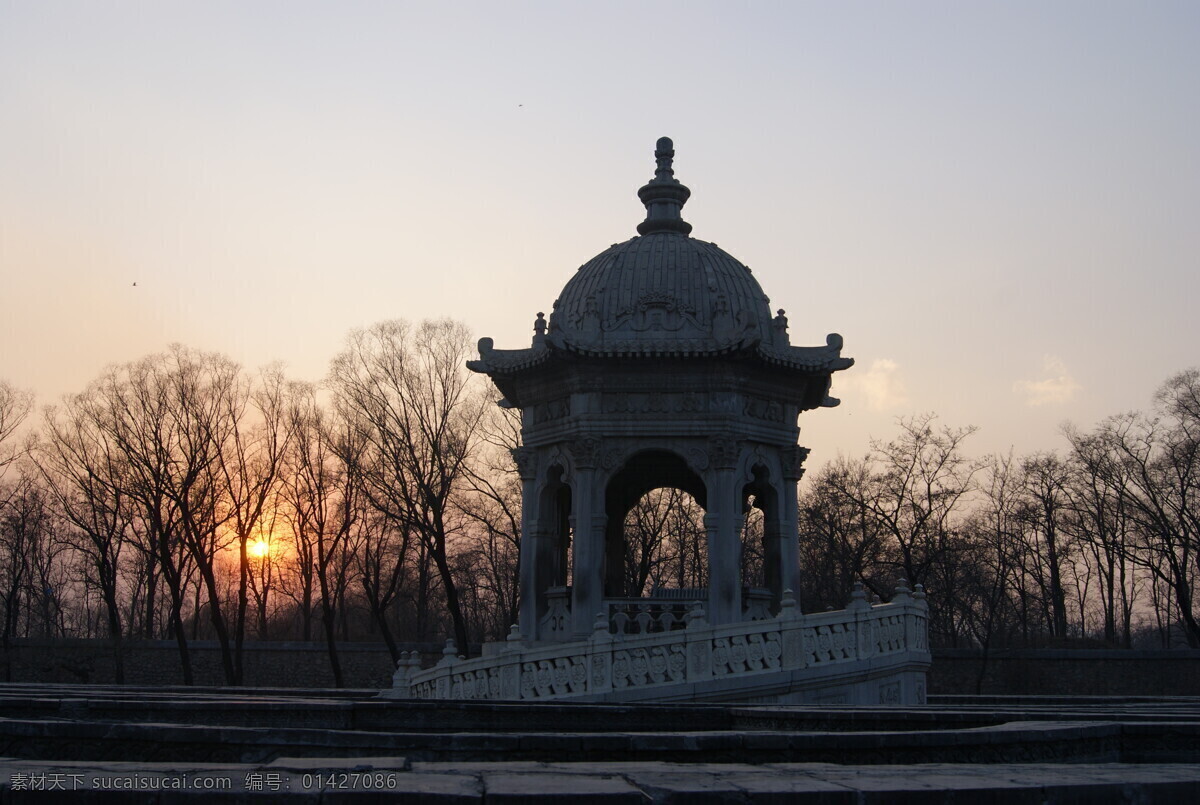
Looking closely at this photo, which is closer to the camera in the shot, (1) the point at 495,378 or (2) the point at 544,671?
(2) the point at 544,671

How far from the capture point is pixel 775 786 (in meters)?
5.48

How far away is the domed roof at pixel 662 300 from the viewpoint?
2275cm

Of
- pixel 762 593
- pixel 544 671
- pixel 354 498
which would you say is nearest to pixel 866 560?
pixel 354 498

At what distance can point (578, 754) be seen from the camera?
8172 mm

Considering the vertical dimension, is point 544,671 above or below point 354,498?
below

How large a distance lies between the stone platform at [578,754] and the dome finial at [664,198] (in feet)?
51.7

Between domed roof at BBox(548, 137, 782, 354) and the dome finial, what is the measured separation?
26 mm

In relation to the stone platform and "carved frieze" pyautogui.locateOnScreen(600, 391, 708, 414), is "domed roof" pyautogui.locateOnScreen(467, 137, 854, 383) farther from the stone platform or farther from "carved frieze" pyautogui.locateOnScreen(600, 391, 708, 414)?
the stone platform

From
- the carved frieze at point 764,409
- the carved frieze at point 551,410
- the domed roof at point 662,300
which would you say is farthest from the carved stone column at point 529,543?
the carved frieze at point 764,409

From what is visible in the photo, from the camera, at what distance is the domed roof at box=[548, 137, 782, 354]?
22.8 m

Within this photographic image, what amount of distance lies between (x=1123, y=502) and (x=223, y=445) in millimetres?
33775

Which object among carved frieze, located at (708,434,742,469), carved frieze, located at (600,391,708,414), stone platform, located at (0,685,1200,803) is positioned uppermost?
carved frieze, located at (600,391,708,414)

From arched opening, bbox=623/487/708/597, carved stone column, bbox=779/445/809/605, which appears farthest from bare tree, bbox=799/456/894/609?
carved stone column, bbox=779/445/809/605

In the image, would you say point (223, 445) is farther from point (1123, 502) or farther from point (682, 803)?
point (682, 803)
